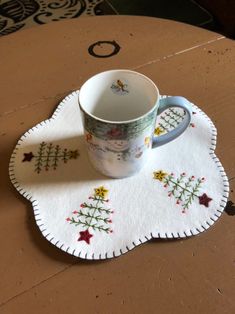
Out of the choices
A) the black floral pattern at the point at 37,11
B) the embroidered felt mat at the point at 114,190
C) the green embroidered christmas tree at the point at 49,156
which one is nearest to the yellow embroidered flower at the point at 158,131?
the embroidered felt mat at the point at 114,190

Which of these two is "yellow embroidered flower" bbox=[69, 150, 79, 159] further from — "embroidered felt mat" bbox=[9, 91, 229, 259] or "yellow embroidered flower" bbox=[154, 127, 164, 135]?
"yellow embroidered flower" bbox=[154, 127, 164, 135]

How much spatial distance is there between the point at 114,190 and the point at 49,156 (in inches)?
4.3

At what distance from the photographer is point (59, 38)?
693 mm

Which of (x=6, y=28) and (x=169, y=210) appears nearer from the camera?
(x=169, y=210)

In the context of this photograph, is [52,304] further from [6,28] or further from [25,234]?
[6,28]

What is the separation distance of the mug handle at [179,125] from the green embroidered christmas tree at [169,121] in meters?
0.05

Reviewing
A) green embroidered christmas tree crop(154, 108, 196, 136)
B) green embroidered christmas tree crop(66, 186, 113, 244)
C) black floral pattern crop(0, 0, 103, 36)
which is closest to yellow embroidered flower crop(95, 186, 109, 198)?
green embroidered christmas tree crop(66, 186, 113, 244)

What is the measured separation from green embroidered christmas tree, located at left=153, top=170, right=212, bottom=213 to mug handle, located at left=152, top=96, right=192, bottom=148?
4cm

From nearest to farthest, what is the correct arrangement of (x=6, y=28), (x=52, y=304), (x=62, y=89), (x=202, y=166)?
1. (x=52, y=304)
2. (x=202, y=166)
3. (x=62, y=89)
4. (x=6, y=28)

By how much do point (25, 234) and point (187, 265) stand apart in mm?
191

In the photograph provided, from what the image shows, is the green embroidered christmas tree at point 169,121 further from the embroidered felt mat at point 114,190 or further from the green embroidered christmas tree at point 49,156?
Answer: the green embroidered christmas tree at point 49,156

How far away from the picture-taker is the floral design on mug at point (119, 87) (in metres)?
0.49

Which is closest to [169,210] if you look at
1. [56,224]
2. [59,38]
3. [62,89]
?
[56,224]

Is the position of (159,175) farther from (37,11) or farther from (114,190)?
(37,11)
